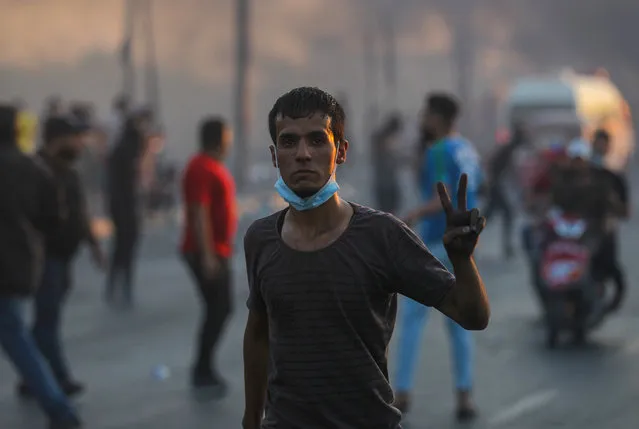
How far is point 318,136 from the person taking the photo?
14.1ft

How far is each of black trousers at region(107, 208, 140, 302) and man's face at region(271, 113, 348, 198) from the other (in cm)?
1023

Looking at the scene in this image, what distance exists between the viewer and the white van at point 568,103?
3547 cm

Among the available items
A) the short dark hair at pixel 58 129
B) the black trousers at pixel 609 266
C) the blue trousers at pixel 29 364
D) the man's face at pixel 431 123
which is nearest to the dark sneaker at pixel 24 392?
the blue trousers at pixel 29 364

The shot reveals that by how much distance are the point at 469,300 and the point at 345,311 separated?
0.34 metres

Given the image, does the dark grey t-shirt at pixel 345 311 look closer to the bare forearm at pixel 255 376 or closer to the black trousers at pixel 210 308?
the bare forearm at pixel 255 376

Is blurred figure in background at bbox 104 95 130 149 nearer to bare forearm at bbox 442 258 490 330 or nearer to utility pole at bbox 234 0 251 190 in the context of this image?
utility pole at bbox 234 0 251 190

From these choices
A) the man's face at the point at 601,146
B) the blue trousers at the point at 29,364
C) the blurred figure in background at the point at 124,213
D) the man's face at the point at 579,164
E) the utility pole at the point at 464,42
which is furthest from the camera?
the utility pole at the point at 464,42

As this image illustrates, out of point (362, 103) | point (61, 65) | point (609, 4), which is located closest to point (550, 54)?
point (609, 4)

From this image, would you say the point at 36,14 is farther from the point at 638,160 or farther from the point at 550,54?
the point at 550,54

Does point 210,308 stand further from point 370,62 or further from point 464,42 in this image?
point 464,42

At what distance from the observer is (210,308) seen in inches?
381

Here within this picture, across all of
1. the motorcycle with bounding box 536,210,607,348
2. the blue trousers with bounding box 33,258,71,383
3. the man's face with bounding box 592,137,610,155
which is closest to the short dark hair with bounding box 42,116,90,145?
the blue trousers with bounding box 33,258,71,383

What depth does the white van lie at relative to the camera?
1396 inches

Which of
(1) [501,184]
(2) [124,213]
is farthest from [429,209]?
(1) [501,184]
